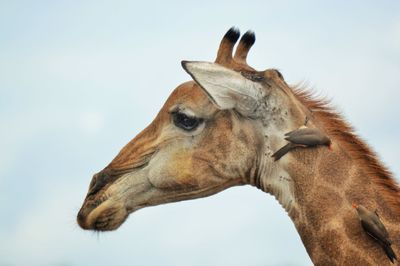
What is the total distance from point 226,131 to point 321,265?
218 centimetres

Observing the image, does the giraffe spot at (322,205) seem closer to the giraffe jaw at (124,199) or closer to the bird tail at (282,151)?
the bird tail at (282,151)

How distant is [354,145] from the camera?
11867 millimetres

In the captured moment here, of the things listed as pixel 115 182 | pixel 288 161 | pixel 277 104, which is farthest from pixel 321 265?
pixel 115 182

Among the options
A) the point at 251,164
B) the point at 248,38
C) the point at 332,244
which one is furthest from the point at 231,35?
the point at 332,244

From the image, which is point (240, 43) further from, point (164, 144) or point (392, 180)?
point (392, 180)

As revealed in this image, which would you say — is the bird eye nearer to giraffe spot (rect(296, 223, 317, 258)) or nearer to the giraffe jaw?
the giraffe jaw

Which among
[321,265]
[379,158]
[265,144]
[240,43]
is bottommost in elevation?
[321,265]

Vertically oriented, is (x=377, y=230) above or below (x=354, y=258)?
above

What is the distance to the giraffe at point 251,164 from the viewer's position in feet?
36.7

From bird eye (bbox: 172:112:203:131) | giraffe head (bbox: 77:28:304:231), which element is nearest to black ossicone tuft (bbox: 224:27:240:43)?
giraffe head (bbox: 77:28:304:231)

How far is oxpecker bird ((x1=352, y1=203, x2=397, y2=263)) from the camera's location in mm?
10828

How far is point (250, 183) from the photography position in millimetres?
12180

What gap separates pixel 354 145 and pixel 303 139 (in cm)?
87

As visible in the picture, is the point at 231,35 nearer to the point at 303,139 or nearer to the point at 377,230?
the point at 303,139
